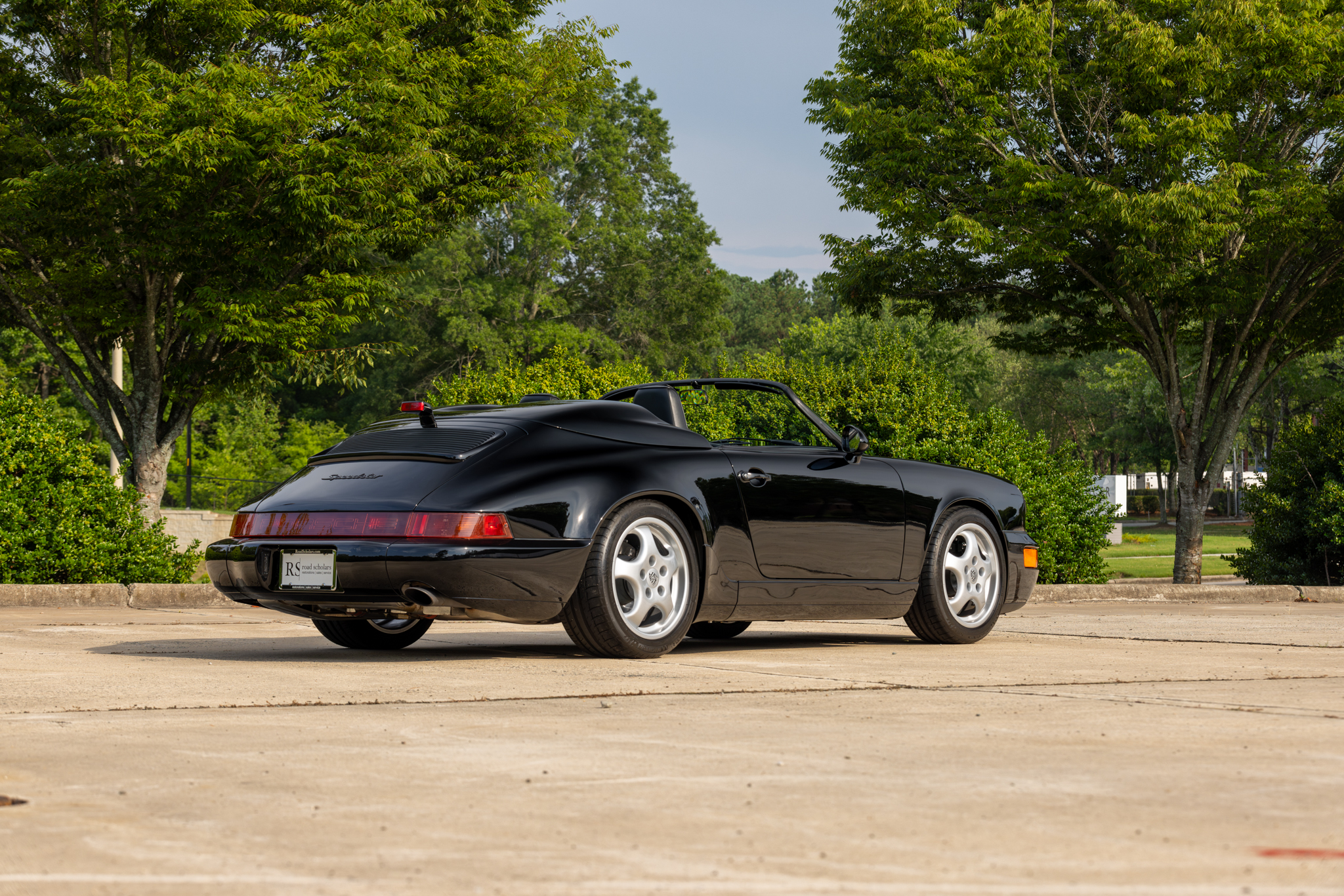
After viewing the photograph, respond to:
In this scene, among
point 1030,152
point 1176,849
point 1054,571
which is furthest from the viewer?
point 1030,152

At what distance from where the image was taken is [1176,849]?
297 centimetres

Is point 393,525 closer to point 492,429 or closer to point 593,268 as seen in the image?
point 492,429

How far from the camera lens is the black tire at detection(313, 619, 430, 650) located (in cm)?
810

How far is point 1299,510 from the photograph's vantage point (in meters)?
16.7

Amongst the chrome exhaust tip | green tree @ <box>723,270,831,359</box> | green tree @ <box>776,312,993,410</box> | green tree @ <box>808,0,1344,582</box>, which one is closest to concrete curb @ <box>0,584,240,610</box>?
the chrome exhaust tip

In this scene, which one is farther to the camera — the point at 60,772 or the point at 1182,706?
the point at 1182,706

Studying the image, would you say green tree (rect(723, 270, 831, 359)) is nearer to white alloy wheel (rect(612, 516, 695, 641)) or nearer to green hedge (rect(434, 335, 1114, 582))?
green hedge (rect(434, 335, 1114, 582))

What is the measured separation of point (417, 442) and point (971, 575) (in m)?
3.48

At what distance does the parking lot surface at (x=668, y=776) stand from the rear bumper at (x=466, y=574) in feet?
1.03

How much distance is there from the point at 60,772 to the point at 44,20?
15.1m

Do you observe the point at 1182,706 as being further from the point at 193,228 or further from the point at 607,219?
the point at 607,219

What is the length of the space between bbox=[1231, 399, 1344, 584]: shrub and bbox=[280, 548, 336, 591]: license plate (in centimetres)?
1293

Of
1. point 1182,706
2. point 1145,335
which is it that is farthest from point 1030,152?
point 1182,706

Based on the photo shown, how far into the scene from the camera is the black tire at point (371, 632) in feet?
26.6
